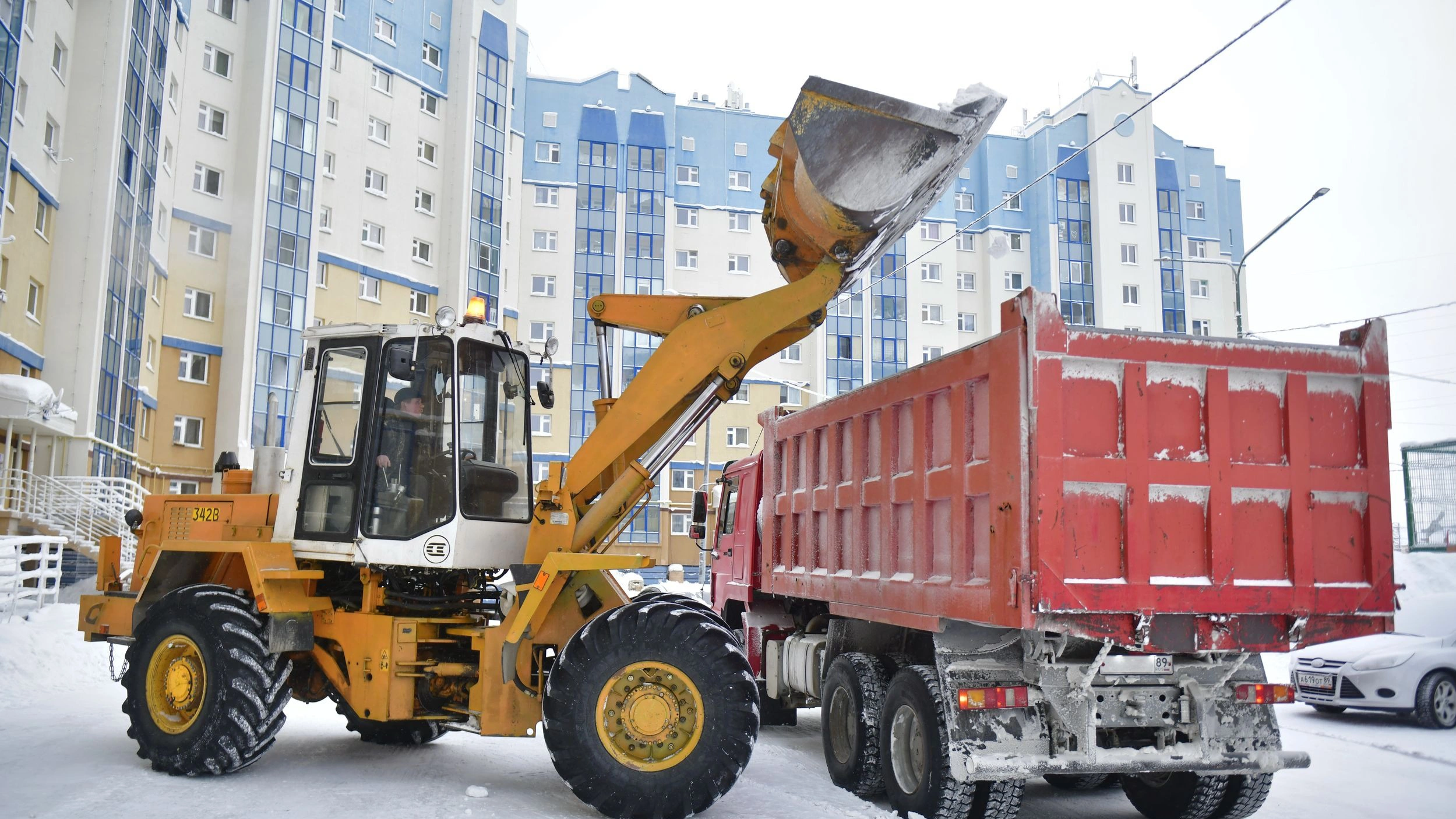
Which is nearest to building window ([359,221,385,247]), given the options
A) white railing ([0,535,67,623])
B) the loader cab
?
white railing ([0,535,67,623])

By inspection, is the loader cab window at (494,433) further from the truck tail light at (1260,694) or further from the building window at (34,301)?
the building window at (34,301)

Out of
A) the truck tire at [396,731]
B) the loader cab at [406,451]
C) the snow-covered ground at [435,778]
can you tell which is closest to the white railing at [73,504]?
the snow-covered ground at [435,778]

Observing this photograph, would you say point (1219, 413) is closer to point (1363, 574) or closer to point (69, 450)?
point (1363, 574)

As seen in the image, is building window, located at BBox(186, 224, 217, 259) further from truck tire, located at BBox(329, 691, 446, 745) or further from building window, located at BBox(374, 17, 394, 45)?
truck tire, located at BBox(329, 691, 446, 745)

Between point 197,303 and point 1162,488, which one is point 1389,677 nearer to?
point 1162,488

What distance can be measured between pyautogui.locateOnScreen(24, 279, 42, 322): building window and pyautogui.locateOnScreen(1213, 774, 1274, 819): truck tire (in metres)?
25.8

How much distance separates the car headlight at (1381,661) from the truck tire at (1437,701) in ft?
0.89

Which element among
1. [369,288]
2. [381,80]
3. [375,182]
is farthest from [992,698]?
[381,80]

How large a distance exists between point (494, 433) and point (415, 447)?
0.57 metres

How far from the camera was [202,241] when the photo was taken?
3531 cm

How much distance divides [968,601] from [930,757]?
1006 millimetres

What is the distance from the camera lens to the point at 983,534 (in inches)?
227

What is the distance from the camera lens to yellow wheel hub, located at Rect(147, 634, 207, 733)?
7.16m

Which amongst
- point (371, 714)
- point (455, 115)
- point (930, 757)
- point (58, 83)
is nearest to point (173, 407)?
point (58, 83)
